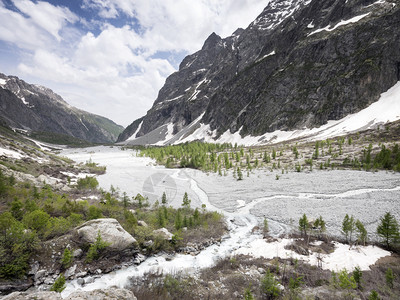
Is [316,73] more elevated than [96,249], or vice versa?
[316,73]

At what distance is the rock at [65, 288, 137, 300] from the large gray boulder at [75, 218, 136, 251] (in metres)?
4.79

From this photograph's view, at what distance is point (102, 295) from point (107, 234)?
5.53 m

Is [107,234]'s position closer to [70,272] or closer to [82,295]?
[70,272]

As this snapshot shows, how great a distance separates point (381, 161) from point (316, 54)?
79635mm

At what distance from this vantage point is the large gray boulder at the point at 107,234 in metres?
10.5

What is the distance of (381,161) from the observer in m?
26.8

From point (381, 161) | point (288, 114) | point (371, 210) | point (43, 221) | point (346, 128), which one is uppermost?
point (288, 114)

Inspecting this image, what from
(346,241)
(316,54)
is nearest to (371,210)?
(346,241)

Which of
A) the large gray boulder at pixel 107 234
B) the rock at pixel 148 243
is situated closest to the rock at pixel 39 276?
the large gray boulder at pixel 107 234

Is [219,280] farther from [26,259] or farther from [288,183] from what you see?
[288,183]

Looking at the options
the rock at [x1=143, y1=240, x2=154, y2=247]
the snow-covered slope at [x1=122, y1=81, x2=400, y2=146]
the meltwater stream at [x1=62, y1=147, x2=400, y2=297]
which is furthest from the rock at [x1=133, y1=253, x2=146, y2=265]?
Answer: the snow-covered slope at [x1=122, y1=81, x2=400, y2=146]

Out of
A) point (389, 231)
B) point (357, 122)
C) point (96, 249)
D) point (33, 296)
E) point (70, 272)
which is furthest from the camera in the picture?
point (357, 122)

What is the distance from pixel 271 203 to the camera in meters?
20.7

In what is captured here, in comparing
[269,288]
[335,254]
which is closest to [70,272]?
[269,288]
